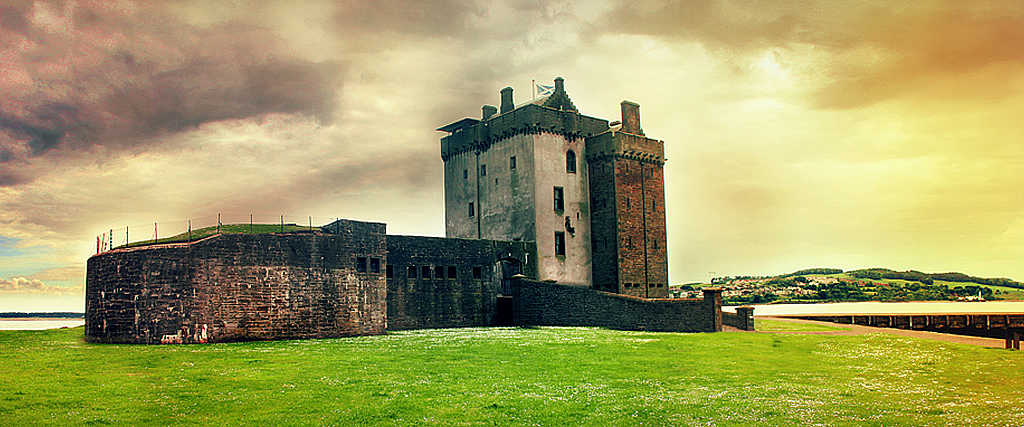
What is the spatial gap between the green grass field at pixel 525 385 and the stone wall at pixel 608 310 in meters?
7.75

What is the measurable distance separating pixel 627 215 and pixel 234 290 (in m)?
29.8

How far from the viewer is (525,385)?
17484mm

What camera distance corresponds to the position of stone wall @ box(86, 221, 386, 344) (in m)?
32.6

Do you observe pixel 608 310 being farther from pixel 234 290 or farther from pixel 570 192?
pixel 234 290

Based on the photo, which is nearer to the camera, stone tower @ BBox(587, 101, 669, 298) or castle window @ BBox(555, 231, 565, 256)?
castle window @ BBox(555, 231, 565, 256)

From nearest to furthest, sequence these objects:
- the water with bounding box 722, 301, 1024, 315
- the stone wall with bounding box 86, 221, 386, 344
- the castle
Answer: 1. the stone wall with bounding box 86, 221, 386, 344
2. the castle
3. the water with bounding box 722, 301, 1024, 315

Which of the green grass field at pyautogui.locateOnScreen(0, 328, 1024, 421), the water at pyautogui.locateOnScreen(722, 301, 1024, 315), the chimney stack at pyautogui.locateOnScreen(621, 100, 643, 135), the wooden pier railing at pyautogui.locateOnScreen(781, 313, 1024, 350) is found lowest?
the water at pyautogui.locateOnScreen(722, 301, 1024, 315)

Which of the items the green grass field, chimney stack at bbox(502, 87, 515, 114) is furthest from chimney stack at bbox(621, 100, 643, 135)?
the green grass field

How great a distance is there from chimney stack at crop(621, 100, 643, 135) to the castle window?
10505 mm

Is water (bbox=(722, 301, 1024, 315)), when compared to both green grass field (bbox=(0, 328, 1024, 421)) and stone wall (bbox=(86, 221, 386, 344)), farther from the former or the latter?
green grass field (bbox=(0, 328, 1024, 421))

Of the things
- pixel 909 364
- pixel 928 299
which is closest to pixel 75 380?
pixel 909 364

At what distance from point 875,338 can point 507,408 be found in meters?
24.0

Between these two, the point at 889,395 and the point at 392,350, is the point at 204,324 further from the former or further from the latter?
the point at 889,395

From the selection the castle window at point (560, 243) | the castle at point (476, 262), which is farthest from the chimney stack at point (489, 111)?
the castle window at point (560, 243)
